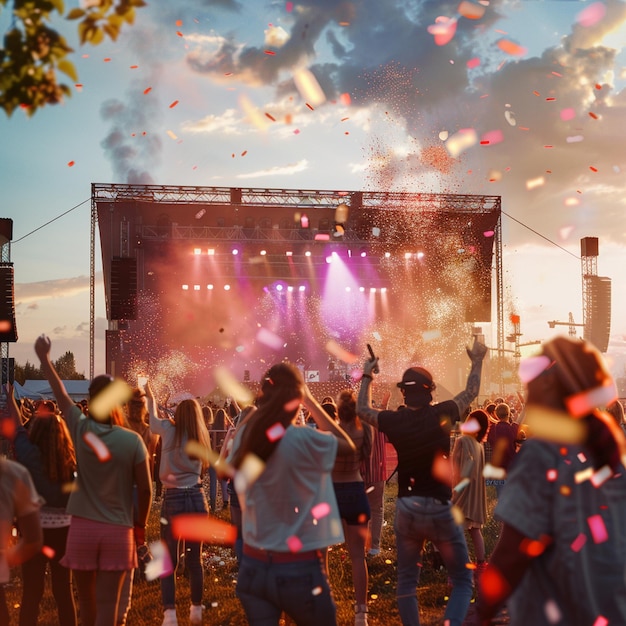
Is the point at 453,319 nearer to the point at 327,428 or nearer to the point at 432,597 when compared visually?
the point at 432,597

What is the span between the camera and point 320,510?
12.0 ft

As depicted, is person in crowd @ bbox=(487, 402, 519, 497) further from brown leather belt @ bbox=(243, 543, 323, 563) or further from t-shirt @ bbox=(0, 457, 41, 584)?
t-shirt @ bbox=(0, 457, 41, 584)

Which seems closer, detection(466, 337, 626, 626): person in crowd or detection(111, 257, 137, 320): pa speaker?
detection(466, 337, 626, 626): person in crowd

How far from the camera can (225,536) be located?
11164 millimetres

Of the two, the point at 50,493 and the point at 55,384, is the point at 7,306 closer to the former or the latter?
the point at 50,493

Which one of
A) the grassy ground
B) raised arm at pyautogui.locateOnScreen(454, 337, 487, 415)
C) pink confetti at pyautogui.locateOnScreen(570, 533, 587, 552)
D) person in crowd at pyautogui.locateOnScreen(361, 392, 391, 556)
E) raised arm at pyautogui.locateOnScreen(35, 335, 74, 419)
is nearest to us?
pink confetti at pyautogui.locateOnScreen(570, 533, 587, 552)

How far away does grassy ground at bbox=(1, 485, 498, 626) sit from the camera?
7.07 metres

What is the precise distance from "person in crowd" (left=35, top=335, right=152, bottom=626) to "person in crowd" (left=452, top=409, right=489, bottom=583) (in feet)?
13.5

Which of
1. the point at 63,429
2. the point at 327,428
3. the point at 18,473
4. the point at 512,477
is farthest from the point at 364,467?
the point at 512,477

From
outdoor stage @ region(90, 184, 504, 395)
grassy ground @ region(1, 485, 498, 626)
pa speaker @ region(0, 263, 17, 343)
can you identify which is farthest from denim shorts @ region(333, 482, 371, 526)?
outdoor stage @ region(90, 184, 504, 395)

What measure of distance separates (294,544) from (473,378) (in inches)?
87.7

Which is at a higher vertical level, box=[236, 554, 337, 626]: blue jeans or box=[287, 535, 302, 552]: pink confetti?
box=[287, 535, 302, 552]: pink confetti

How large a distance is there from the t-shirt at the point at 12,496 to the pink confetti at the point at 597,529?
237cm

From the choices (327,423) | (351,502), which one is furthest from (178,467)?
(327,423)
